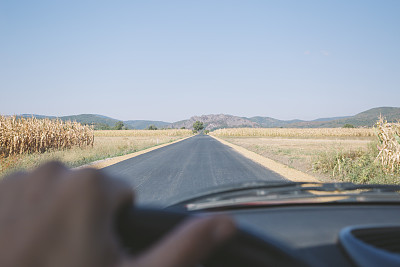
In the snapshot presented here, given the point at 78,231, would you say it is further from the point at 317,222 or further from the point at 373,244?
the point at 317,222

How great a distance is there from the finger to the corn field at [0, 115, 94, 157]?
46.4ft

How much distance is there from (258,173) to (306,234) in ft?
28.2

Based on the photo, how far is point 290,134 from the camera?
6869 cm

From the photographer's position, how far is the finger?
0.55m

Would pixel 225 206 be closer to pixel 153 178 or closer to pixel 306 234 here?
pixel 306 234

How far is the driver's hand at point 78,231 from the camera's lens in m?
0.53

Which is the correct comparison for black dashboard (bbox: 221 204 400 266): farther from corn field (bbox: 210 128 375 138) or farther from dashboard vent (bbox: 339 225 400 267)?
corn field (bbox: 210 128 375 138)

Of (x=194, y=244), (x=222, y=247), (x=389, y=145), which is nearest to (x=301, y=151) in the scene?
(x=389, y=145)

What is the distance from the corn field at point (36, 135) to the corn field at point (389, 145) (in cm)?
1428

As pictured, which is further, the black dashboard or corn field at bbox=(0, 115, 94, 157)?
corn field at bbox=(0, 115, 94, 157)

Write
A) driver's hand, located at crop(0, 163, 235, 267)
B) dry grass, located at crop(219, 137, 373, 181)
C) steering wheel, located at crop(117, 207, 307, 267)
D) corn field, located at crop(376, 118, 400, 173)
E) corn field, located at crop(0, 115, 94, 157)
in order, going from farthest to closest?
→ 1. corn field, located at crop(0, 115, 94, 157)
2. dry grass, located at crop(219, 137, 373, 181)
3. corn field, located at crop(376, 118, 400, 173)
4. steering wheel, located at crop(117, 207, 307, 267)
5. driver's hand, located at crop(0, 163, 235, 267)

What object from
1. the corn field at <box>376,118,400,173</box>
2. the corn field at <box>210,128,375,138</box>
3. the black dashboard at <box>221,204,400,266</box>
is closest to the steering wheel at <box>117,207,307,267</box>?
the black dashboard at <box>221,204,400,266</box>

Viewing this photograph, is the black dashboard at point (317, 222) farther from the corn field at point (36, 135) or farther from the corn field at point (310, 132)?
the corn field at point (310, 132)

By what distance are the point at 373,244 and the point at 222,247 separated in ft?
3.64
